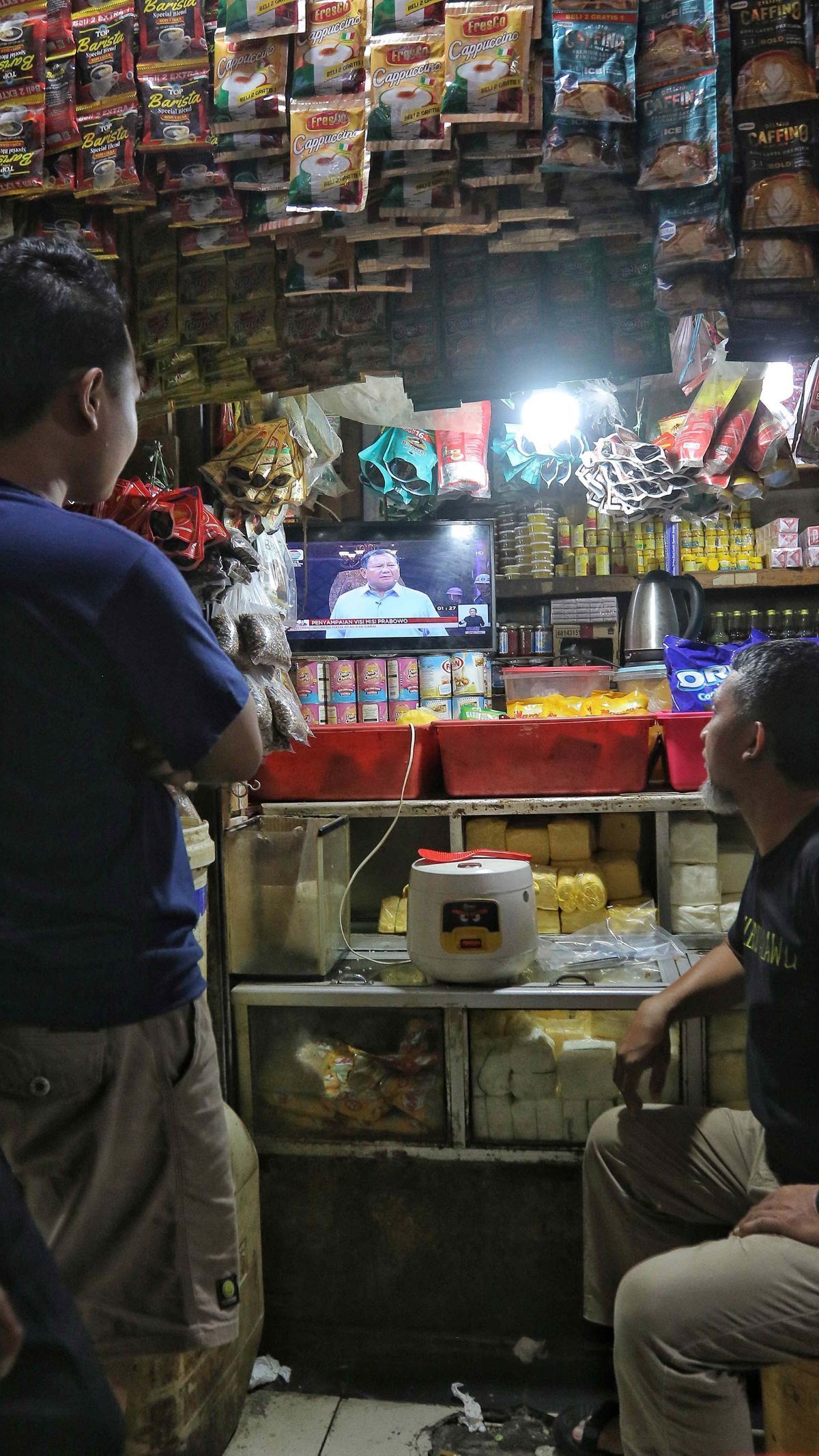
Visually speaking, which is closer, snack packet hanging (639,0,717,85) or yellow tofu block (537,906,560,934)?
snack packet hanging (639,0,717,85)

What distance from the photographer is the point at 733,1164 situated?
190cm

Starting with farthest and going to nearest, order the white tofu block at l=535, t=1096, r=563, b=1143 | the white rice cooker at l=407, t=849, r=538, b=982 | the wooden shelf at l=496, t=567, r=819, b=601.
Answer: the wooden shelf at l=496, t=567, r=819, b=601
the white tofu block at l=535, t=1096, r=563, b=1143
the white rice cooker at l=407, t=849, r=538, b=982

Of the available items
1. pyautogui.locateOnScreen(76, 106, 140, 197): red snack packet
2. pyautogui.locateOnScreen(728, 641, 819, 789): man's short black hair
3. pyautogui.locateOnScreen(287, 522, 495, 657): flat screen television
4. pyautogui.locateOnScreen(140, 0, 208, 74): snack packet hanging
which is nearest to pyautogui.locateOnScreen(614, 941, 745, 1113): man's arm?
pyautogui.locateOnScreen(728, 641, 819, 789): man's short black hair

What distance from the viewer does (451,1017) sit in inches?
92.7

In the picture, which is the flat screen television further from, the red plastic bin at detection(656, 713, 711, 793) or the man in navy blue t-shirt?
the man in navy blue t-shirt

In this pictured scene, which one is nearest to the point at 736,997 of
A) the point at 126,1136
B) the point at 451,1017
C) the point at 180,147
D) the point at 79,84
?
the point at 451,1017

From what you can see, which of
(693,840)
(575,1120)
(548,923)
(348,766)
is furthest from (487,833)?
(575,1120)

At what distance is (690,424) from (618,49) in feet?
5.73

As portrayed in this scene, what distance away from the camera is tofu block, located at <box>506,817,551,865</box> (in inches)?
108

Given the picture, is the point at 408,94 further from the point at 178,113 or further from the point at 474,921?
the point at 474,921

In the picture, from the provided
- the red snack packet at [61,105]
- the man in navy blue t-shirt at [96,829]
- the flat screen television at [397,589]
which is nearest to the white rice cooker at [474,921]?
the man in navy blue t-shirt at [96,829]

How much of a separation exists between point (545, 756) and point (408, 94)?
5.01ft

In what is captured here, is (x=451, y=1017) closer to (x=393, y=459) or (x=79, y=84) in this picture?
(x=79, y=84)

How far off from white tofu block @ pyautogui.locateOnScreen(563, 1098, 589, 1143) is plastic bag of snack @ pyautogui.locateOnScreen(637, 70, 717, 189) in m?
1.95
